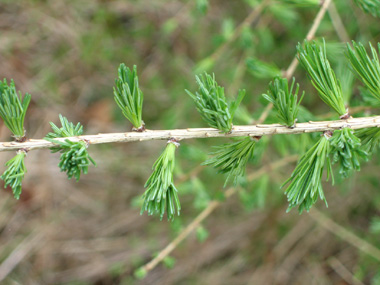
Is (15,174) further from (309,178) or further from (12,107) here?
(309,178)

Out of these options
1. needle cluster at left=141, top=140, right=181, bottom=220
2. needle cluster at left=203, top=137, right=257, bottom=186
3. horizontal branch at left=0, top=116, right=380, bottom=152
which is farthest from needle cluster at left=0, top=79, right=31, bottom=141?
needle cluster at left=203, top=137, right=257, bottom=186

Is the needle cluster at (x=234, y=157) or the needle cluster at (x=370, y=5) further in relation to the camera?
the needle cluster at (x=370, y=5)

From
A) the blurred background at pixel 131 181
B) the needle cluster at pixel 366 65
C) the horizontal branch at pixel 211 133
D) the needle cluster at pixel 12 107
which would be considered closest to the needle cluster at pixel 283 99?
the horizontal branch at pixel 211 133

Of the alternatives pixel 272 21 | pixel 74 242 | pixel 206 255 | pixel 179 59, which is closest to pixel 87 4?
pixel 179 59

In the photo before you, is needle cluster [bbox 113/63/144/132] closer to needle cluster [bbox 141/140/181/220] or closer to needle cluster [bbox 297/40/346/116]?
needle cluster [bbox 141/140/181/220]

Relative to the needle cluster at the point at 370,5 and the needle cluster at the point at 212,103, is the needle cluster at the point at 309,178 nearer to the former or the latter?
the needle cluster at the point at 212,103

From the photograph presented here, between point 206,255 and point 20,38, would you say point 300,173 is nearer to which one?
point 206,255

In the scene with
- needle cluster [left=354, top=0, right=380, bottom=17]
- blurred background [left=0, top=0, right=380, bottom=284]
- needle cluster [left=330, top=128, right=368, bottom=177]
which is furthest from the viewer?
blurred background [left=0, top=0, right=380, bottom=284]

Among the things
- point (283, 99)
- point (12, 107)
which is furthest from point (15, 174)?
point (283, 99)
